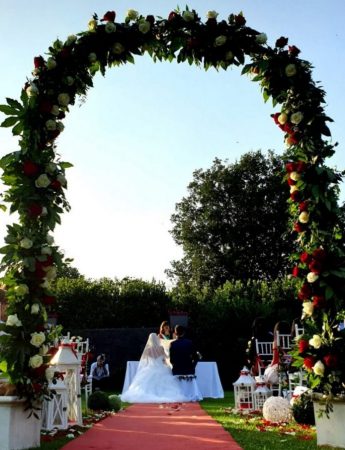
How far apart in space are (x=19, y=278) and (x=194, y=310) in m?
14.0

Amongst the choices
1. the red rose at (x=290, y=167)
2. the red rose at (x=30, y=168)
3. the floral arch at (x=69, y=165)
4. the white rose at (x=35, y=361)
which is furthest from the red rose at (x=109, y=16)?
the white rose at (x=35, y=361)

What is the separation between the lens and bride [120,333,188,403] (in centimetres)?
1227

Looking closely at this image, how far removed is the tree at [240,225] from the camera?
2970 cm

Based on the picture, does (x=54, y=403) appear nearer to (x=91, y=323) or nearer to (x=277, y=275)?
(x=91, y=323)

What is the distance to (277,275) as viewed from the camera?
2995cm

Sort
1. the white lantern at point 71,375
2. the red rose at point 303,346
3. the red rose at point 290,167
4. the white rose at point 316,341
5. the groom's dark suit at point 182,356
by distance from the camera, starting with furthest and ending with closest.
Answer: the groom's dark suit at point 182,356, the white lantern at point 71,375, the red rose at point 290,167, the red rose at point 303,346, the white rose at point 316,341

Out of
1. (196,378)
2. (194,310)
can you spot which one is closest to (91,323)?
(194,310)

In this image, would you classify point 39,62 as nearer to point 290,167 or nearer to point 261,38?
point 261,38

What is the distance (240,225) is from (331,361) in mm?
24589

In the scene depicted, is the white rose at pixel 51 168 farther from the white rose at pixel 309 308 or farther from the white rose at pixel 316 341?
the white rose at pixel 316 341

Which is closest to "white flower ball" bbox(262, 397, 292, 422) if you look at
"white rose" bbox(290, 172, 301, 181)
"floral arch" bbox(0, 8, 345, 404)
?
"floral arch" bbox(0, 8, 345, 404)

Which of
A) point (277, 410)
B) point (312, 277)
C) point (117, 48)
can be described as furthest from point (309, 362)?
point (117, 48)

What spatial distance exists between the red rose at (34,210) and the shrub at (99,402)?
5093mm

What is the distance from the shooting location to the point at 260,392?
9.05 m
